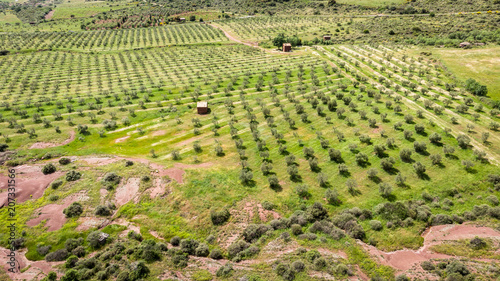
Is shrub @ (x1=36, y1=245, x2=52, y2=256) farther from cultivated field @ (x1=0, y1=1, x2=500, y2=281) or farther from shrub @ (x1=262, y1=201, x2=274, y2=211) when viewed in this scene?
shrub @ (x1=262, y1=201, x2=274, y2=211)

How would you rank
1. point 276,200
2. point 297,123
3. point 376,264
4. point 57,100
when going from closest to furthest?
point 376,264 < point 276,200 < point 297,123 < point 57,100

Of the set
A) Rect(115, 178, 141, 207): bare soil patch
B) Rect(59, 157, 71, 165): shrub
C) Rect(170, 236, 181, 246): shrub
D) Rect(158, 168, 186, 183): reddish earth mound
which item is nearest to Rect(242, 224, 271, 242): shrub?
Rect(170, 236, 181, 246): shrub

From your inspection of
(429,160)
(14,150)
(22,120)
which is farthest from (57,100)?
(429,160)

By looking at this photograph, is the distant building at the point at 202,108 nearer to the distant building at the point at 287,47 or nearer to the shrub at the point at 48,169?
the shrub at the point at 48,169

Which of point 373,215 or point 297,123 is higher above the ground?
point 297,123

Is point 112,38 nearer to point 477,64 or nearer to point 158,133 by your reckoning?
point 158,133

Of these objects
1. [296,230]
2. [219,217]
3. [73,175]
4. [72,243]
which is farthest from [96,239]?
[296,230]

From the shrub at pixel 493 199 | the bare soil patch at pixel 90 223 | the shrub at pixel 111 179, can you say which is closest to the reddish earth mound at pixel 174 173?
the shrub at pixel 111 179

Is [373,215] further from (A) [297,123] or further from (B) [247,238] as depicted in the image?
(A) [297,123]
